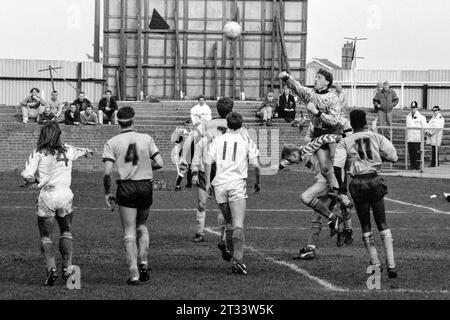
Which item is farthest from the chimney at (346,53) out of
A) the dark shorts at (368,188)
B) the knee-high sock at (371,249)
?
the knee-high sock at (371,249)

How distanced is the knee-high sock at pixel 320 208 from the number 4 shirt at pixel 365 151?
5.90ft

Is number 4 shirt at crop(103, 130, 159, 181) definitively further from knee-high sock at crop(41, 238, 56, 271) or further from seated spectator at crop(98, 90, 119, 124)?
seated spectator at crop(98, 90, 119, 124)

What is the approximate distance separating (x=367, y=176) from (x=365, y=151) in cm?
29

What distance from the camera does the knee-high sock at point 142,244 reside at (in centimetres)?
1309

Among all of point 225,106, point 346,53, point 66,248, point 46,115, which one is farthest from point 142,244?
point 346,53

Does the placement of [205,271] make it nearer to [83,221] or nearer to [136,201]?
[136,201]

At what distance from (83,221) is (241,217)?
7.72 meters

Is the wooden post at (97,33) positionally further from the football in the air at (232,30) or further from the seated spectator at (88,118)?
the seated spectator at (88,118)

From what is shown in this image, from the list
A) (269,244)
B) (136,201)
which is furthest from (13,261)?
(269,244)

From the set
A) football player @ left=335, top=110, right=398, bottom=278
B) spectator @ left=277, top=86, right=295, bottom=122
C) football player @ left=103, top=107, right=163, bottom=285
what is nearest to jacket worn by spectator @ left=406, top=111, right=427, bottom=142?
spectator @ left=277, top=86, right=295, bottom=122

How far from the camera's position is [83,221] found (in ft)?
70.6

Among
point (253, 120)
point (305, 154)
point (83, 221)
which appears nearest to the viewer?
point (305, 154)

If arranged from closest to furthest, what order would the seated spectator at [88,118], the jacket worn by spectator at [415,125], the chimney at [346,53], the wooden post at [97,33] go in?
the jacket worn by spectator at [415,125] < the seated spectator at [88,118] < the wooden post at [97,33] < the chimney at [346,53]

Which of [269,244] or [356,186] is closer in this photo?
[356,186]
